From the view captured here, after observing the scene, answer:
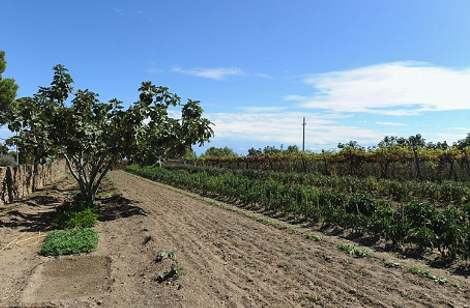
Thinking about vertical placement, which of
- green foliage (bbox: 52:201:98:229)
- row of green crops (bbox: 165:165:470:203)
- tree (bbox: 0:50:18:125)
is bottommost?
green foliage (bbox: 52:201:98:229)

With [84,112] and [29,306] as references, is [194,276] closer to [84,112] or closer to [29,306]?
[29,306]

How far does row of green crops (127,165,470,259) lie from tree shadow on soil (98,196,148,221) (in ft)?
13.2

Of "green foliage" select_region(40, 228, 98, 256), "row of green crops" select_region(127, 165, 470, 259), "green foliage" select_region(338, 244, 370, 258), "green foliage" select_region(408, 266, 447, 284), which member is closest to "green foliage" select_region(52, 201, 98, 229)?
"green foliage" select_region(40, 228, 98, 256)

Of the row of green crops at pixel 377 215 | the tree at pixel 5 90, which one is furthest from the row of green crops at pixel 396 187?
the tree at pixel 5 90

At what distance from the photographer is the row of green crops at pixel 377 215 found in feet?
19.0

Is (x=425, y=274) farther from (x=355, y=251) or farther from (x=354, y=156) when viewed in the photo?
(x=354, y=156)

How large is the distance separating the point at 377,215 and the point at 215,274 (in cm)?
443

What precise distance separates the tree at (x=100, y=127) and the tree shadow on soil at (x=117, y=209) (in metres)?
0.81

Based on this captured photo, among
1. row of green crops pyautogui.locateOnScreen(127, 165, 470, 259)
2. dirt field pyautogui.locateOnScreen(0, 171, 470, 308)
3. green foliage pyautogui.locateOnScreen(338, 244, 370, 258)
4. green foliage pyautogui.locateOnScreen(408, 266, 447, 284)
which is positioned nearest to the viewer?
dirt field pyautogui.locateOnScreen(0, 171, 470, 308)

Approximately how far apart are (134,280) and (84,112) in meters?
7.15

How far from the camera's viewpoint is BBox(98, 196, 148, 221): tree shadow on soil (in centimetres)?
1028

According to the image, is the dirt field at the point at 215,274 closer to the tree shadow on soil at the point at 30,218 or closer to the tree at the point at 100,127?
the tree shadow on soil at the point at 30,218

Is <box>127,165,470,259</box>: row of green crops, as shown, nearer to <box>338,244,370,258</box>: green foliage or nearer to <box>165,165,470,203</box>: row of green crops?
<box>338,244,370,258</box>: green foliage

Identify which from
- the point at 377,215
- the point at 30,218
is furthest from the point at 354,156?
the point at 30,218
